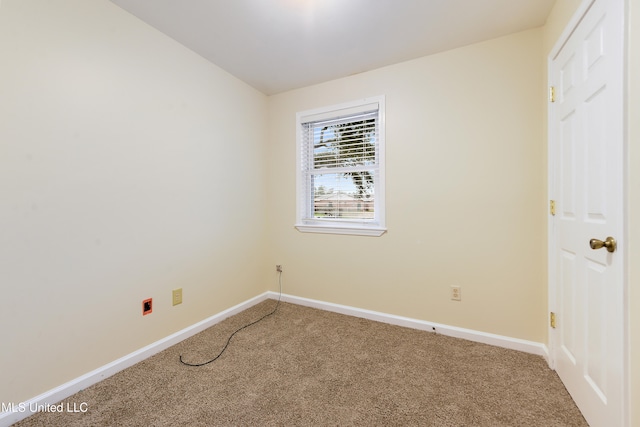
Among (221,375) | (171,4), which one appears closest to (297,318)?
(221,375)

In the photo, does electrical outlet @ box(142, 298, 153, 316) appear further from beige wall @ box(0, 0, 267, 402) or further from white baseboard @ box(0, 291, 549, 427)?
white baseboard @ box(0, 291, 549, 427)

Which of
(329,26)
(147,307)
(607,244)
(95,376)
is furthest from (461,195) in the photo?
(95,376)

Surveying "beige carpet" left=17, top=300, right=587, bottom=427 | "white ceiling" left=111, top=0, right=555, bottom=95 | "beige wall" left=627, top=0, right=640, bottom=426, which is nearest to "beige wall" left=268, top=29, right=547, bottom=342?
"white ceiling" left=111, top=0, right=555, bottom=95

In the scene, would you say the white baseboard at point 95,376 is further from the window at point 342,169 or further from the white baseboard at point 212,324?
the window at point 342,169

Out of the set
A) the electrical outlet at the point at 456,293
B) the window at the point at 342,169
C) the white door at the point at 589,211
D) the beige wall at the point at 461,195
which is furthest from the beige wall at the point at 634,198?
the window at the point at 342,169

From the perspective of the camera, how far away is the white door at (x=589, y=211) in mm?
1042

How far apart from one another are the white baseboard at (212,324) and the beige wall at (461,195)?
62 mm

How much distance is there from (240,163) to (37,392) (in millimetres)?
2041

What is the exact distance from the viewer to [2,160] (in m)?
1.26

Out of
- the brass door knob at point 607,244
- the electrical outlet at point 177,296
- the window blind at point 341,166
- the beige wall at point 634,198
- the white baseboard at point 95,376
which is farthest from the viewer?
the window blind at point 341,166

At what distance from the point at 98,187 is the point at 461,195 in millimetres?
2536

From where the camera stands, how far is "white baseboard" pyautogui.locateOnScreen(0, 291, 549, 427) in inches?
53.7

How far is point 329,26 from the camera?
6.07ft

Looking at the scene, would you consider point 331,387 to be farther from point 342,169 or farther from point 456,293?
point 342,169
